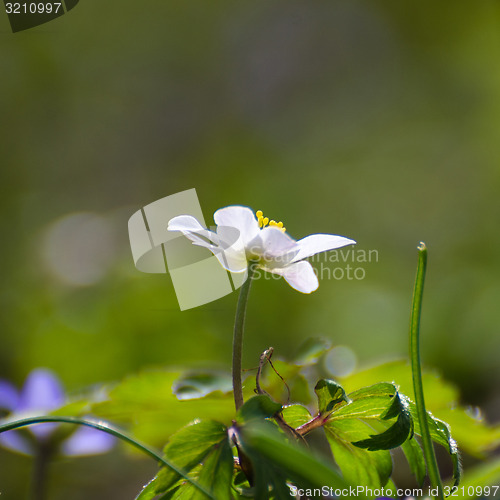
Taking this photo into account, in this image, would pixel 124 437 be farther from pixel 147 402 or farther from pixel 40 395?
pixel 40 395

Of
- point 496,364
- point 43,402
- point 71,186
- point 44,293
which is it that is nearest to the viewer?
point 43,402

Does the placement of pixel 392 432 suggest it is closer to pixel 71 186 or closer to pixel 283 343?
pixel 283 343

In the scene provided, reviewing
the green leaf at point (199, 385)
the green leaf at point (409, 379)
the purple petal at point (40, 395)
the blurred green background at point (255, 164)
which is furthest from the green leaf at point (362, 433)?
the blurred green background at point (255, 164)

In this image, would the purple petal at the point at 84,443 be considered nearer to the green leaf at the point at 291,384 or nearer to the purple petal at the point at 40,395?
the purple petal at the point at 40,395

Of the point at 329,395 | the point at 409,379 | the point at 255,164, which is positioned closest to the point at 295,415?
the point at 329,395

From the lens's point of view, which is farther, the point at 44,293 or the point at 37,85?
the point at 37,85

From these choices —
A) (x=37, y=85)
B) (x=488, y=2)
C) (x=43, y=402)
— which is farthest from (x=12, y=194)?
(x=488, y=2)
